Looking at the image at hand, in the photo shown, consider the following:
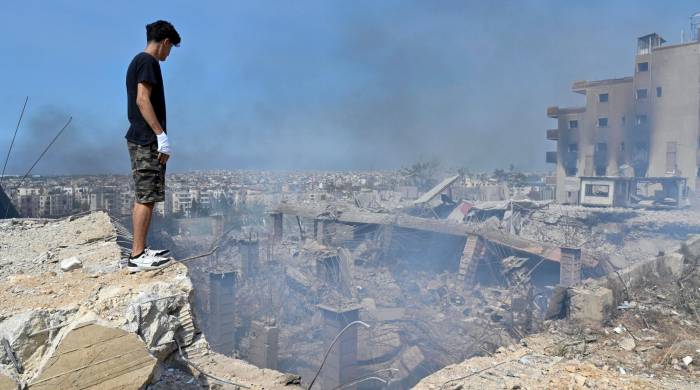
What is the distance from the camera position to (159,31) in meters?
2.74

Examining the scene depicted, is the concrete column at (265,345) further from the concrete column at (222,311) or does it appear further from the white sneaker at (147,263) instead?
the white sneaker at (147,263)

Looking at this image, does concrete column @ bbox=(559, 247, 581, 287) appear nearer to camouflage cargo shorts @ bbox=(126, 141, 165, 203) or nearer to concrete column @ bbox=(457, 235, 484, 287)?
concrete column @ bbox=(457, 235, 484, 287)

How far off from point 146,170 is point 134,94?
0.42 meters

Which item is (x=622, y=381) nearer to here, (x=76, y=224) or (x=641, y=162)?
(x=76, y=224)

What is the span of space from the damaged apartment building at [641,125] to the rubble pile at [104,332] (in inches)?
1158

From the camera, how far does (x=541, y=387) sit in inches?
166

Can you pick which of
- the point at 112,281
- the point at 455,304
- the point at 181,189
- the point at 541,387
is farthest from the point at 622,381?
the point at 181,189

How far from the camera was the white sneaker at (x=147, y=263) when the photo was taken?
8.55 ft

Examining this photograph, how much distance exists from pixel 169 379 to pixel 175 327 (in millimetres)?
266

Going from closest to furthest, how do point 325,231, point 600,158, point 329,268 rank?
1. point 329,268
2. point 325,231
3. point 600,158

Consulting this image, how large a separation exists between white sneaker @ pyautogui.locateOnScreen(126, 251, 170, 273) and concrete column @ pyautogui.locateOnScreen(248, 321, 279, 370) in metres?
6.95

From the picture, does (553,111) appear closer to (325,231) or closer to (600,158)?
(600,158)

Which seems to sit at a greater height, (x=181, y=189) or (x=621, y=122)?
(x=621, y=122)

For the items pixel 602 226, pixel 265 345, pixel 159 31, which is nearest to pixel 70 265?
pixel 159 31
